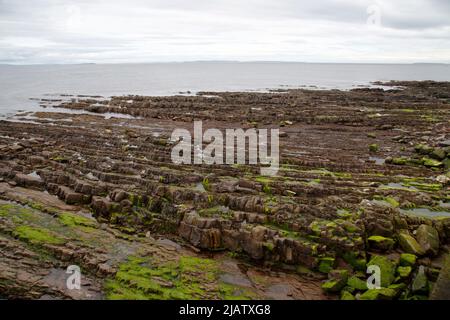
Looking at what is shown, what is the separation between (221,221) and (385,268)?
898 centimetres

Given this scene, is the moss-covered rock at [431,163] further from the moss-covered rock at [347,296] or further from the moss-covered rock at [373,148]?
the moss-covered rock at [347,296]

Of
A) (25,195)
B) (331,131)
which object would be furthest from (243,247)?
(331,131)

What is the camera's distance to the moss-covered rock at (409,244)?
19.1 m

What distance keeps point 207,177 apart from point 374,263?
Answer: 13717 mm

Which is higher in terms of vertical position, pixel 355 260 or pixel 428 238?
pixel 428 238

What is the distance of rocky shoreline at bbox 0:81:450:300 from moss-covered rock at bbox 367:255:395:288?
60 mm

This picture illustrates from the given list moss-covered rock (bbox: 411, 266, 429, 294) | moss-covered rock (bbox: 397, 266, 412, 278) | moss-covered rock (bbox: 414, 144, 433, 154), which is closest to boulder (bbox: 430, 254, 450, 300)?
moss-covered rock (bbox: 411, 266, 429, 294)

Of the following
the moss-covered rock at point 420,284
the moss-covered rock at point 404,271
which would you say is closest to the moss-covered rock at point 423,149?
the moss-covered rock at point 404,271

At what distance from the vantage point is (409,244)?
19453 millimetres

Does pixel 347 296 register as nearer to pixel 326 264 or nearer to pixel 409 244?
pixel 326 264

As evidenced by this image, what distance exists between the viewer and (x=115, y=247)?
2048 cm

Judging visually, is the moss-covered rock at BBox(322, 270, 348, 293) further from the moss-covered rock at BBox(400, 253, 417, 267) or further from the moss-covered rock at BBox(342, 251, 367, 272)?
the moss-covered rock at BBox(400, 253, 417, 267)

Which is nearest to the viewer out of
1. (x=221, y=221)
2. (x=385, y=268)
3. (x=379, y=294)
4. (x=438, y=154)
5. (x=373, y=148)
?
(x=379, y=294)

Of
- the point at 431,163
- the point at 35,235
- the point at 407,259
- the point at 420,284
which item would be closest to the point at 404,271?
the point at 407,259
